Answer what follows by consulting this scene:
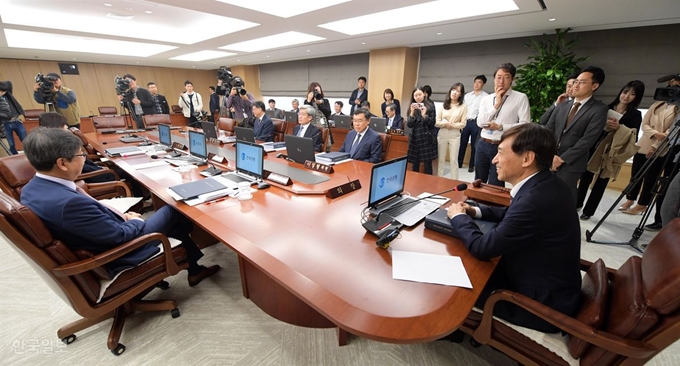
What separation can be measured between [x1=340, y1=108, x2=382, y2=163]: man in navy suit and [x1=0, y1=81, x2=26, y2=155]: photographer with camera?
21.6ft

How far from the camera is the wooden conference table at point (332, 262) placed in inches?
33.2

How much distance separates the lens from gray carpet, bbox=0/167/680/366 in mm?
1418

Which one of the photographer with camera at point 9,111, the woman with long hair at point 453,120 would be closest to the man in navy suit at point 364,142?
the woman with long hair at point 453,120

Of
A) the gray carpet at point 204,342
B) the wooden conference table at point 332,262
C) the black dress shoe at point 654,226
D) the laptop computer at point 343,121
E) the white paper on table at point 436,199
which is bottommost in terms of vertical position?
the gray carpet at point 204,342

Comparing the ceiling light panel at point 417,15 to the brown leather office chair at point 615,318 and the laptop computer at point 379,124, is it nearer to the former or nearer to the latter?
the laptop computer at point 379,124

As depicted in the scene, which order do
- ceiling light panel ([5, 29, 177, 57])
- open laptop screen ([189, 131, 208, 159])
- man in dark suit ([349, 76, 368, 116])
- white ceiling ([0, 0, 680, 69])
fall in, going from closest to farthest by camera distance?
1. open laptop screen ([189, 131, 208, 159])
2. white ceiling ([0, 0, 680, 69])
3. ceiling light panel ([5, 29, 177, 57])
4. man in dark suit ([349, 76, 368, 116])

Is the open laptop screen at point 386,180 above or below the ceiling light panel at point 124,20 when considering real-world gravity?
below

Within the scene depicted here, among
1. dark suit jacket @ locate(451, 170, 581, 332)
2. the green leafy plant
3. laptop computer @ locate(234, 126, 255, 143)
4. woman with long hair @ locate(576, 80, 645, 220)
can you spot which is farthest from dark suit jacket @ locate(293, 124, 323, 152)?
the green leafy plant

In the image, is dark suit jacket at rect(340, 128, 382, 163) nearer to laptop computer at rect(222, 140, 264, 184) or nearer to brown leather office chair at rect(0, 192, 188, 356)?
laptop computer at rect(222, 140, 264, 184)

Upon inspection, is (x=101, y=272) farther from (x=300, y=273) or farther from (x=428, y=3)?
(x=428, y=3)

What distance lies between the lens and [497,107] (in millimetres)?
2570

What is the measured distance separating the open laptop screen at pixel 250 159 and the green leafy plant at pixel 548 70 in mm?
4354

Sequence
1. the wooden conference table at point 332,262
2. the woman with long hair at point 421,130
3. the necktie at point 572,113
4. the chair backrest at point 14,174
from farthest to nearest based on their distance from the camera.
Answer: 1. the woman with long hair at point 421,130
2. the necktie at point 572,113
3. the chair backrest at point 14,174
4. the wooden conference table at point 332,262

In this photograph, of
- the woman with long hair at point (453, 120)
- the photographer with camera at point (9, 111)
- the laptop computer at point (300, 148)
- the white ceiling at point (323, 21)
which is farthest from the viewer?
the photographer with camera at point (9, 111)
